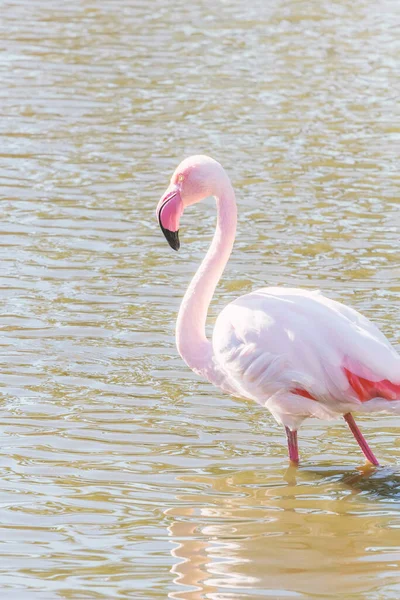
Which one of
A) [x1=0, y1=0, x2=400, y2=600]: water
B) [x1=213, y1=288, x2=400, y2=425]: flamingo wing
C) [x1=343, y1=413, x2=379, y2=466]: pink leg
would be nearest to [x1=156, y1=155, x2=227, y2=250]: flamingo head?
[x1=213, y1=288, x2=400, y2=425]: flamingo wing

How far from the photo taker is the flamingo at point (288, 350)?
226 inches

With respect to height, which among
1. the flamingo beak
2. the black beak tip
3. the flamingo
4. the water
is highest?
the flamingo beak

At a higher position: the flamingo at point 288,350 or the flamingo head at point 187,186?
the flamingo head at point 187,186

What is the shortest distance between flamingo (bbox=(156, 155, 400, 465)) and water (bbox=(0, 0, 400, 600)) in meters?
0.40

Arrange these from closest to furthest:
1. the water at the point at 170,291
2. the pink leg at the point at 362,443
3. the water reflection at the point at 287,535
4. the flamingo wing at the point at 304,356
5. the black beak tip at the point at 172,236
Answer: the water reflection at the point at 287,535
the water at the point at 170,291
the flamingo wing at the point at 304,356
the pink leg at the point at 362,443
the black beak tip at the point at 172,236

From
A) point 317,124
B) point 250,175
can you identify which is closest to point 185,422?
point 250,175

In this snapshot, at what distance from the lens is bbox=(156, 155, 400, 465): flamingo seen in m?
5.73

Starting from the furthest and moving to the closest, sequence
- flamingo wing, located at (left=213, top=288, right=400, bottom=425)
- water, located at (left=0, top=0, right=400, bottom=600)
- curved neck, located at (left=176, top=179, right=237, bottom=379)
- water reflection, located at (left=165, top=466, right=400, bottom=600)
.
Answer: curved neck, located at (left=176, top=179, right=237, bottom=379), flamingo wing, located at (left=213, top=288, right=400, bottom=425), water, located at (left=0, top=0, right=400, bottom=600), water reflection, located at (left=165, top=466, right=400, bottom=600)

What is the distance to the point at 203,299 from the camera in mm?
6406

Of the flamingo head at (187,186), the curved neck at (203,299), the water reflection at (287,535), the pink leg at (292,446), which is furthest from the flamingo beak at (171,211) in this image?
the water reflection at (287,535)

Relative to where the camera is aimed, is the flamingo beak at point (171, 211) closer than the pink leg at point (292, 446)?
No

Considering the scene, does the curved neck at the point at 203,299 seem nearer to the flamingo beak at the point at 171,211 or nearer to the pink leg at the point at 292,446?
the flamingo beak at the point at 171,211

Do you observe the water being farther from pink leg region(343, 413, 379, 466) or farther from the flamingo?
the flamingo

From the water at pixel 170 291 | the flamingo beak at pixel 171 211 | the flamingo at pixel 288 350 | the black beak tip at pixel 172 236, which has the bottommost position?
the water at pixel 170 291
